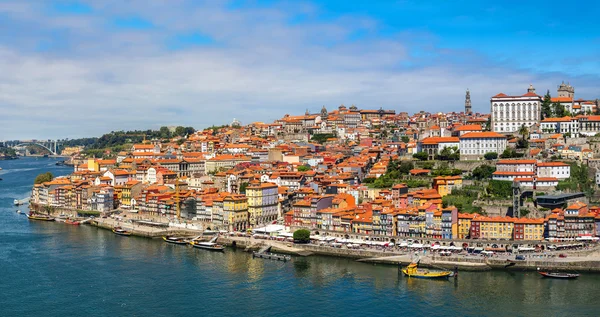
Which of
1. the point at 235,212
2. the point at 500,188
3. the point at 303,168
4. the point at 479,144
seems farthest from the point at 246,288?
the point at 303,168

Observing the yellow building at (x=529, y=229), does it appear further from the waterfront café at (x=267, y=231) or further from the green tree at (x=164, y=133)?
the green tree at (x=164, y=133)

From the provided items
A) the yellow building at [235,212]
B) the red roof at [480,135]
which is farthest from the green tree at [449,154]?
the yellow building at [235,212]

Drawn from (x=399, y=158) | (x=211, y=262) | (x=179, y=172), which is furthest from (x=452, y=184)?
(x=179, y=172)

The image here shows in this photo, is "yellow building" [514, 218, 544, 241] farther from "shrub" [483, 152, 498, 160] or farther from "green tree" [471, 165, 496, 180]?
"shrub" [483, 152, 498, 160]

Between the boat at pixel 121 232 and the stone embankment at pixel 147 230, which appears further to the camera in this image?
the boat at pixel 121 232

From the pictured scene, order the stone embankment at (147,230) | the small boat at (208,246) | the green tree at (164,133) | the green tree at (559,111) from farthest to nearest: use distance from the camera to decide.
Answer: the green tree at (164,133) → the green tree at (559,111) → the stone embankment at (147,230) → the small boat at (208,246)

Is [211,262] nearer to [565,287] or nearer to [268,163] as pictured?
[565,287]
